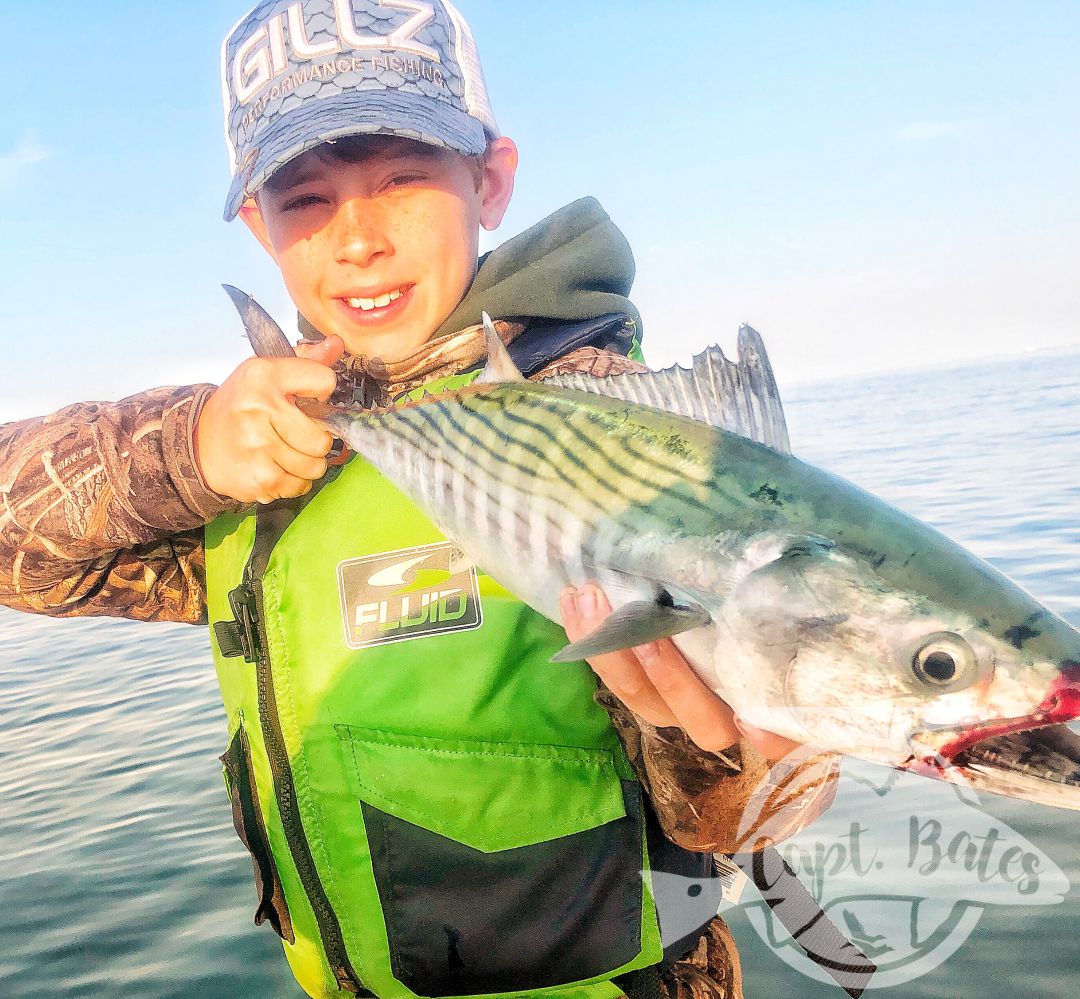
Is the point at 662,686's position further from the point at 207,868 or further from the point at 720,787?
the point at 207,868

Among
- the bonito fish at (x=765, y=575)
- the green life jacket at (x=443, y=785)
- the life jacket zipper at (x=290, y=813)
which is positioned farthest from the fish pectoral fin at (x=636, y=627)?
the life jacket zipper at (x=290, y=813)

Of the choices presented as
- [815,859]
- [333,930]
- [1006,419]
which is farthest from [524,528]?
[1006,419]

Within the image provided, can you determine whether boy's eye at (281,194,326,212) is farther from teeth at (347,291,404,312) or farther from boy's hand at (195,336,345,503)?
boy's hand at (195,336,345,503)

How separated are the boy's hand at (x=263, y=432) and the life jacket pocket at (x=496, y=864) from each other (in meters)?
0.75

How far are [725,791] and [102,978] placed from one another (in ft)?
11.2

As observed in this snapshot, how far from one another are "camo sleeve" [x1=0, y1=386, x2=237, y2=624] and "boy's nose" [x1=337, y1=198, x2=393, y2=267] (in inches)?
26.1

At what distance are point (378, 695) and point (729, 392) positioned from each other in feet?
4.14

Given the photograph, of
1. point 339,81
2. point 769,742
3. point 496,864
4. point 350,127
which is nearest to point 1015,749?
point 769,742

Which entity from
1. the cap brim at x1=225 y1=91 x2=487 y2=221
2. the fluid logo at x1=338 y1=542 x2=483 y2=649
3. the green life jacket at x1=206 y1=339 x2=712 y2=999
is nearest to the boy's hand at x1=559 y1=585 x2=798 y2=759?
the green life jacket at x1=206 y1=339 x2=712 y2=999

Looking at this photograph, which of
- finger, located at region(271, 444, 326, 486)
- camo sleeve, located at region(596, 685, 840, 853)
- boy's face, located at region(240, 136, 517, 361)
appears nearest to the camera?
camo sleeve, located at region(596, 685, 840, 853)

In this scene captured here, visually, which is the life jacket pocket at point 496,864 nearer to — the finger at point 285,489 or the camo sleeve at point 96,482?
the finger at point 285,489

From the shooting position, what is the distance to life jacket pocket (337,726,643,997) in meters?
2.29

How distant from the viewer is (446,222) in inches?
114

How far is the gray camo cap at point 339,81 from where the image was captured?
2.71 meters
